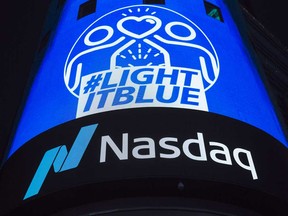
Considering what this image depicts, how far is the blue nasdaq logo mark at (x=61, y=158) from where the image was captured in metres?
6.66

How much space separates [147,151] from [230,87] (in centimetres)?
257

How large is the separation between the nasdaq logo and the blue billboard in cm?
2

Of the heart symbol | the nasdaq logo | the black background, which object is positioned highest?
the heart symbol

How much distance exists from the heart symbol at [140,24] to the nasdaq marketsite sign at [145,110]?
0.02 m

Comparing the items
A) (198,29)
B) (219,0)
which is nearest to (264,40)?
(219,0)

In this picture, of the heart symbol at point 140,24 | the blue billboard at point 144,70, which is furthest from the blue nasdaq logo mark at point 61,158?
the heart symbol at point 140,24

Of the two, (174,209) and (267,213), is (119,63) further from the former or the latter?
(267,213)

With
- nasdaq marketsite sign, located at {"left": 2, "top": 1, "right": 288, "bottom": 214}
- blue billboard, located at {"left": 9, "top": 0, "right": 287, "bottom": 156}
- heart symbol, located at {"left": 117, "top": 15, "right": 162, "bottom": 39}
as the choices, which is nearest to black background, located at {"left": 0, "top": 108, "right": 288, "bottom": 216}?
nasdaq marketsite sign, located at {"left": 2, "top": 1, "right": 288, "bottom": 214}

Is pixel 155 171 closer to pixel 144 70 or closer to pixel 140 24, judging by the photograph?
pixel 144 70

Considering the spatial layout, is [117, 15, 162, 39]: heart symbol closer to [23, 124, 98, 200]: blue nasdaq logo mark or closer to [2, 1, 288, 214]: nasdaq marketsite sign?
[2, 1, 288, 214]: nasdaq marketsite sign

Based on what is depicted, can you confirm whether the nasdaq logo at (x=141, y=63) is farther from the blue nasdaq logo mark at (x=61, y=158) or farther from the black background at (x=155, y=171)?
the blue nasdaq logo mark at (x=61, y=158)

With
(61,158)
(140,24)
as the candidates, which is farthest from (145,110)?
(140,24)

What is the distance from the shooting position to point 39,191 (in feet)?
21.7

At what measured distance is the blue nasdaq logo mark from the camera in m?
6.66
